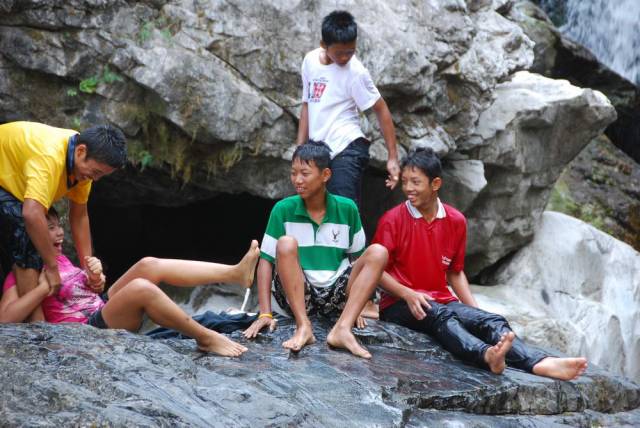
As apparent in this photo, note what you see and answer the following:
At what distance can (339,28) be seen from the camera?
5.88 m

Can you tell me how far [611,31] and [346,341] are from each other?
10.5 meters

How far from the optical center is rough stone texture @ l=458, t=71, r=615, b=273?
28.1 feet

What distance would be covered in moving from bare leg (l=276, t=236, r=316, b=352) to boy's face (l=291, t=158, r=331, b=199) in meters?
0.38

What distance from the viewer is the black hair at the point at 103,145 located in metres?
4.83

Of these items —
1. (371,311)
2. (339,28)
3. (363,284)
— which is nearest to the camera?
(363,284)

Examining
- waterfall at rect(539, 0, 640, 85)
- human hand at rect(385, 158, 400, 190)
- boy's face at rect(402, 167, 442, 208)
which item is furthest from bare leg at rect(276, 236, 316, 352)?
waterfall at rect(539, 0, 640, 85)

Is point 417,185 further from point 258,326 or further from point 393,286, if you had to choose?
point 258,326

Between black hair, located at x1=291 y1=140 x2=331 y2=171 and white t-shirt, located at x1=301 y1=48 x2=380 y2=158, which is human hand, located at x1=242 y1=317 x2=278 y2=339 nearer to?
black hair, located at x1=291 y1=140 x2=331 y2=171

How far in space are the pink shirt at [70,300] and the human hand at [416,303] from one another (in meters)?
1.88

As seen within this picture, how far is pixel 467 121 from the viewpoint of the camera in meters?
8.17

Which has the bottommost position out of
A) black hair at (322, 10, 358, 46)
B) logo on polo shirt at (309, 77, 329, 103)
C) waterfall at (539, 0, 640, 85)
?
logo on polo shirt at (309, 77, 329, 103)

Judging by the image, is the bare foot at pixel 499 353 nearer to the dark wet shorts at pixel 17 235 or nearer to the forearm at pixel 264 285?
the forearm at pixel 264 285

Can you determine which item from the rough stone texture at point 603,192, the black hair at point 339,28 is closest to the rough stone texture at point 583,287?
the rough stone texture at point 603,192

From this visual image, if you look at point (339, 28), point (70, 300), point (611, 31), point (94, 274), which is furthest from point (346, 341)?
point (611, 31)
